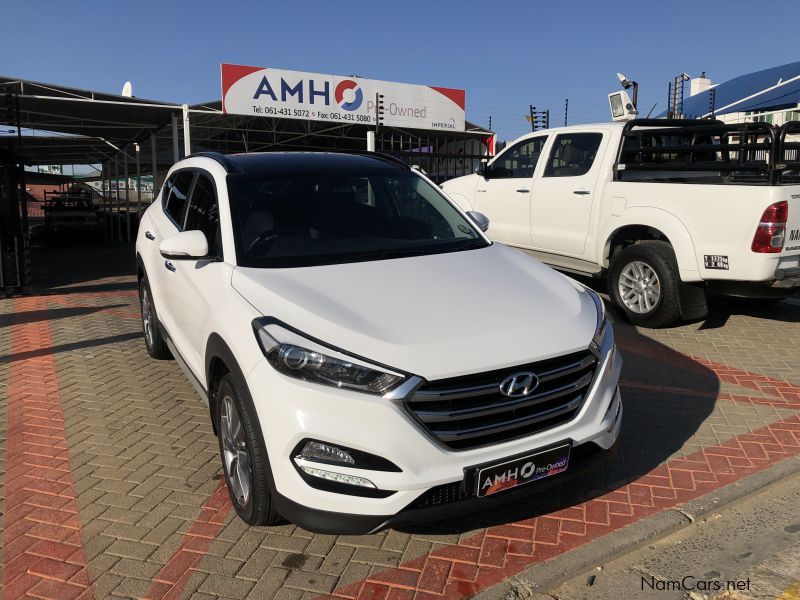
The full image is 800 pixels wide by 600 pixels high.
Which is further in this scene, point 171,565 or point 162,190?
point 162,190

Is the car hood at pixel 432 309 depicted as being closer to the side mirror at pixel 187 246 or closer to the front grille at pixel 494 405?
the front grille at pixel 494 405

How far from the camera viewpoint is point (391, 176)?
432 centimetres

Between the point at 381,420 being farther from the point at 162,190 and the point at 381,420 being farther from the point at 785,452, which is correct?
the point at 162,190

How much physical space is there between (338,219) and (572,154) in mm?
4448

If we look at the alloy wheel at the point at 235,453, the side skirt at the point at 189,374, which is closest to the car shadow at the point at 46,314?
the side skirt at the point at 189,374

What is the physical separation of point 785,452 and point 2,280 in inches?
370

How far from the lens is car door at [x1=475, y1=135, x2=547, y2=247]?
794 cm

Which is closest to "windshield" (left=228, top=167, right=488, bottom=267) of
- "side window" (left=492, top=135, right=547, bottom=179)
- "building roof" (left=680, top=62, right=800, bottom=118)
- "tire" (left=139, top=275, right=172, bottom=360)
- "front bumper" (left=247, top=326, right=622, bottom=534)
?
"front bumper" (left=247, top=326, right=622, bottom=534)

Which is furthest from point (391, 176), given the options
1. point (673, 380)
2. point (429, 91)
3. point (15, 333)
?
point (429, 91)

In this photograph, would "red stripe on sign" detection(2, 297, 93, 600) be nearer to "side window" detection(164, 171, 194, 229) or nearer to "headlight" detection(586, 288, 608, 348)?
"side window" detection(164, 171, 194, 229)

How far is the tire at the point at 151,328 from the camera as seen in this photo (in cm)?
549

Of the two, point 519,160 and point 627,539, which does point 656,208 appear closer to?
point 519,160
